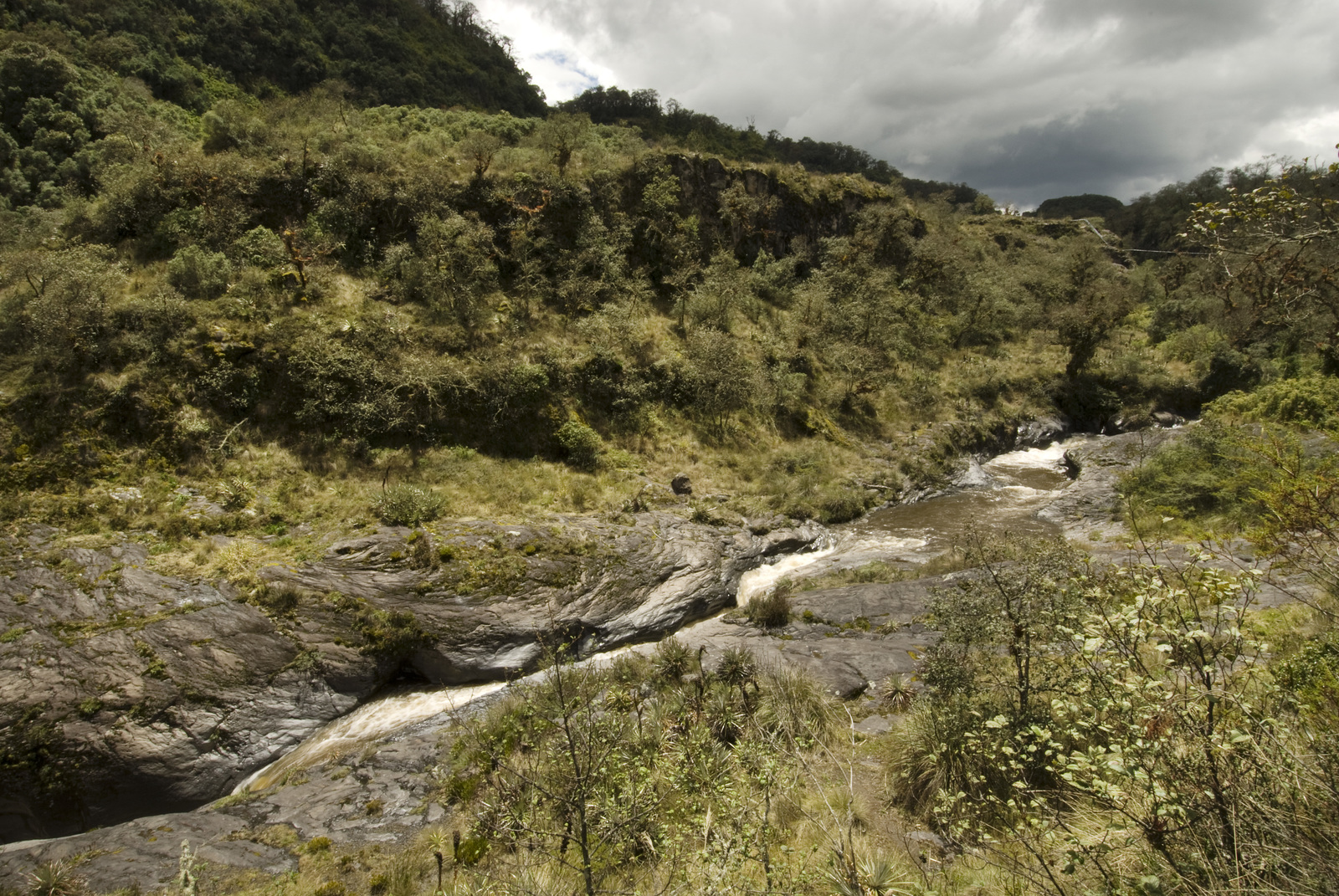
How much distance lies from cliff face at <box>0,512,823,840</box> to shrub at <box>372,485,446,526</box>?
612 millimetres

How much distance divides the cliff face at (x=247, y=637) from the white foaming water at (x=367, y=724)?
22 cm

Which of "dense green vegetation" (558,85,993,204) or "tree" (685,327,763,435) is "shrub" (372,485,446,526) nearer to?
"tree" (685,327,763,435)

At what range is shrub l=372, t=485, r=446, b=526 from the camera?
41.8 feet

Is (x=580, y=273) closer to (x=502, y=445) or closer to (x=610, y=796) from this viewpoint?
(x=502, y=445)

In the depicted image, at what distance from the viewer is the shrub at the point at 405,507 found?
12.8 meters

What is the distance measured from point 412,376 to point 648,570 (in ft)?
30.1

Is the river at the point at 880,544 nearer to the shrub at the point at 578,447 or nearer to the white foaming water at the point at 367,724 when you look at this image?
the white foaming water at the point at 367,724

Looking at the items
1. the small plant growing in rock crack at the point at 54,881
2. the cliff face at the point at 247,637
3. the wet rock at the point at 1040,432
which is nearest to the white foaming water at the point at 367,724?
the cliff face at the point at 247,637

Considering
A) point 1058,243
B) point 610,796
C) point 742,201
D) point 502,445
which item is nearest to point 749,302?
point 742,201

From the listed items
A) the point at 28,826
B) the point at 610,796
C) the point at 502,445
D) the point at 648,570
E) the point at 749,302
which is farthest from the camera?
the point at 749,302

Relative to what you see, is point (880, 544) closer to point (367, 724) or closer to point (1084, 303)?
point (367, 724)

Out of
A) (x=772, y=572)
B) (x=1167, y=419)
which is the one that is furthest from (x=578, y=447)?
(x=1167, y=419)

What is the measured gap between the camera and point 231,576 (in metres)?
10.4

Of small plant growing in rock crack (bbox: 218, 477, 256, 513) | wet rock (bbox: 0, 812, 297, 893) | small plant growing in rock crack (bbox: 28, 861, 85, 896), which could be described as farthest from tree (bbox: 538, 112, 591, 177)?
small plant growing in rock crack (bbox: 28, 861, 85, 896)
